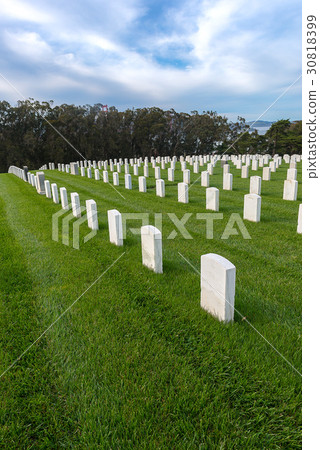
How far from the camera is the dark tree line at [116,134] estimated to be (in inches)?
1677

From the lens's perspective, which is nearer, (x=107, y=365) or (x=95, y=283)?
(x=107, y=365)

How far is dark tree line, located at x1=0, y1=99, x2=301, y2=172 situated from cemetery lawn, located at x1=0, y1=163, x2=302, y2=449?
39.8 metres

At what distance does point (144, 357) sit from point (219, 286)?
0.98 m

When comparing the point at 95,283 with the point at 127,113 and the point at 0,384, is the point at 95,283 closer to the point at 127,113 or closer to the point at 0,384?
the point at 0,384

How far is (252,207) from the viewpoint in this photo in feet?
21.8

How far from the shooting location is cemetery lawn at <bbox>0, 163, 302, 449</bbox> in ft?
5.79

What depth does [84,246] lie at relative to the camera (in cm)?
522

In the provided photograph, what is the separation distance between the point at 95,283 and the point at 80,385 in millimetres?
1631

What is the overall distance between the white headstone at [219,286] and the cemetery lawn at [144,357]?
123mm
